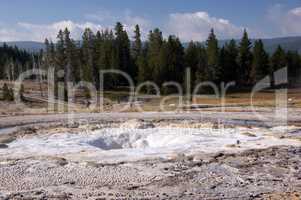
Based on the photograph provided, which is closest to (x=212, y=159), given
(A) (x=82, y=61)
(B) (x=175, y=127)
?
(B) (x=175, y=127)

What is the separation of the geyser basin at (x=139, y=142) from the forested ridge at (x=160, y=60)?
4723 centimetres

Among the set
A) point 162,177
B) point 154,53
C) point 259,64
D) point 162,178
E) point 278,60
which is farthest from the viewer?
point 278,60

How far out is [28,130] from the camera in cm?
3256

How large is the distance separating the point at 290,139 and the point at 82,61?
69407mm

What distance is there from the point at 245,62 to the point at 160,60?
1855cm

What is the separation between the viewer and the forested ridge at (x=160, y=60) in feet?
259

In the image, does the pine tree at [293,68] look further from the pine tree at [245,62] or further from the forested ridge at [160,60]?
the pine tree at [245,62]

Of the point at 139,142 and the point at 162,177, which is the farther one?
the point at 139,142

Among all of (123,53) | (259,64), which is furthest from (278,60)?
(123,53)

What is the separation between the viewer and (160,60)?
258 feet

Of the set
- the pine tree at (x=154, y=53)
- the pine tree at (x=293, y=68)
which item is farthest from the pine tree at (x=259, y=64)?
the pine tree at (x=154, y=53)

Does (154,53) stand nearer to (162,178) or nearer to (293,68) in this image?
(293,68)

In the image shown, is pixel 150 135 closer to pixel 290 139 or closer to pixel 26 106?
pixel 290 139

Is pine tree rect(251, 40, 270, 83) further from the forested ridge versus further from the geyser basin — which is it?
the geyser basin
